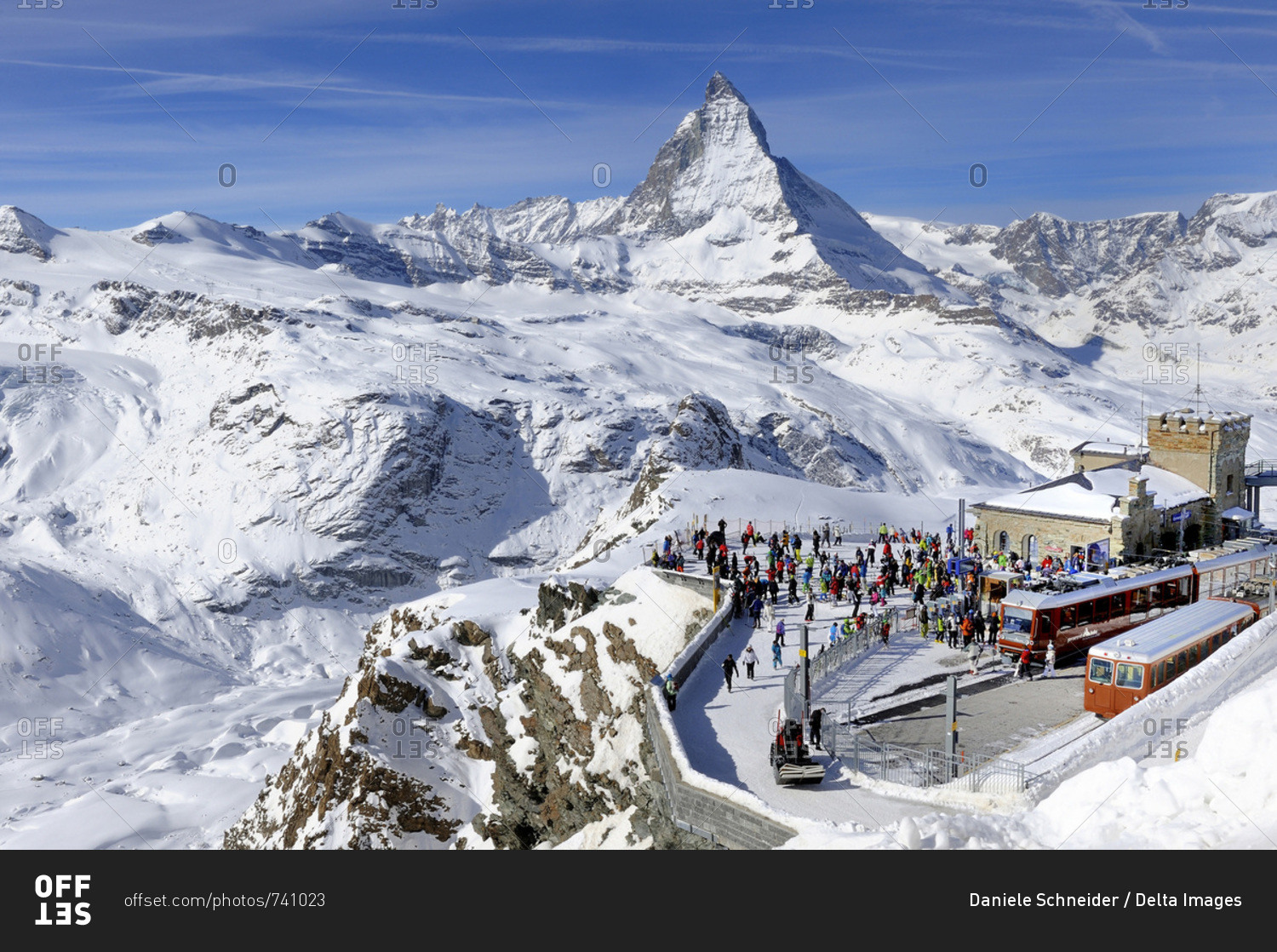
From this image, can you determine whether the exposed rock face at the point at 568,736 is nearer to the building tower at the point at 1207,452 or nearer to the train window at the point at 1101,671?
the train window at the point at 1101,671

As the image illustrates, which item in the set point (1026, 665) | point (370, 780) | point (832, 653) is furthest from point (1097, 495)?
point (370, 780)

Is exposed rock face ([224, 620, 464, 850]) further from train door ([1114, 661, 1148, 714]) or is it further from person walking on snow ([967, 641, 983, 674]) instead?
train door ([1114, 661, 1148, 714])

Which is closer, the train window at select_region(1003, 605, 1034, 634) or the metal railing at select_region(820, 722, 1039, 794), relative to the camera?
the metal railing at select_region(820, 722, 1039, 794)

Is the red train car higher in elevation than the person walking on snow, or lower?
higher

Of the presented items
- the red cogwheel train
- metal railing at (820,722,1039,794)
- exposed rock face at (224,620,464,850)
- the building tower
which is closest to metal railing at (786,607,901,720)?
A: metal railing at (820,722,1039,794)

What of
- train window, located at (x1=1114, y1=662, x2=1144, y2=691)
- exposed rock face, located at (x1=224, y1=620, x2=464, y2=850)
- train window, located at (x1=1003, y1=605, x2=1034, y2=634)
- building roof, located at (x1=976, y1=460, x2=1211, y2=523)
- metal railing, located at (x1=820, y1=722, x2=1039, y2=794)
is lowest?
exposed rock face, located at (x1=224, y1=620, x2=464, y2=850)

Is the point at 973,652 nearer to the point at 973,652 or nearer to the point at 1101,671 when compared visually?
the point at 973,652

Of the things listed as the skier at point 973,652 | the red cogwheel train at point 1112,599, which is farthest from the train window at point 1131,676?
the skier at point 973,652

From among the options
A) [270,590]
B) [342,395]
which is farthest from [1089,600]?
[342,395]
